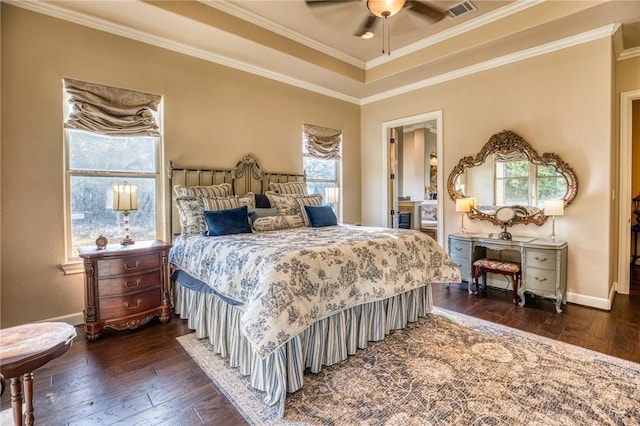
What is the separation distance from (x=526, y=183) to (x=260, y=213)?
341 cm

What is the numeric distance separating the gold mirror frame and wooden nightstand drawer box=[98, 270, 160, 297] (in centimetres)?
408

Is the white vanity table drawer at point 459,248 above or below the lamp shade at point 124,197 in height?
below

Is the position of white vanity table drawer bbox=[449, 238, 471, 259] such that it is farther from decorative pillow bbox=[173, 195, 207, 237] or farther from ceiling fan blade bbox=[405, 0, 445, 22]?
decorative pillow bbox=[173, 195, 207, 237]

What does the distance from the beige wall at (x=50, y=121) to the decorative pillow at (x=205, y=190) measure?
41 centimetres

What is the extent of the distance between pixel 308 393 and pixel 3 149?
3330mm

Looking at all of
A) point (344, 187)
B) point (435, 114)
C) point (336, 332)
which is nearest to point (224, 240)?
point (336, 332)

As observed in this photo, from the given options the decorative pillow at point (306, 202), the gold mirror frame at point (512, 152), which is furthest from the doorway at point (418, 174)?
the decorative pillow at point (306, 202)

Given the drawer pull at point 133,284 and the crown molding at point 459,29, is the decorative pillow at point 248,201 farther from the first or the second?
the crown molding at point 459,29

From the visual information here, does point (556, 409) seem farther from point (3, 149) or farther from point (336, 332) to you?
point (3, 149)

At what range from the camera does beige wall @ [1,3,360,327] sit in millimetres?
2844

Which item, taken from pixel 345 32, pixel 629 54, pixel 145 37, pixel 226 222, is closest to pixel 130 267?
pixel 226 222

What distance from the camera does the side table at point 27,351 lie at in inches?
49.6

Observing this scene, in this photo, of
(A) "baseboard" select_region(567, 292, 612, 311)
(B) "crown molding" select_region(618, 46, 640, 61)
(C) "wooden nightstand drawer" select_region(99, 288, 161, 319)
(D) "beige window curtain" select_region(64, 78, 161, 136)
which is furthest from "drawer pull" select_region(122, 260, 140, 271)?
(B) "crown molding" select_region(618, 46, 640, 61)

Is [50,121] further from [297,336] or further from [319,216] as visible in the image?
[297,336]
